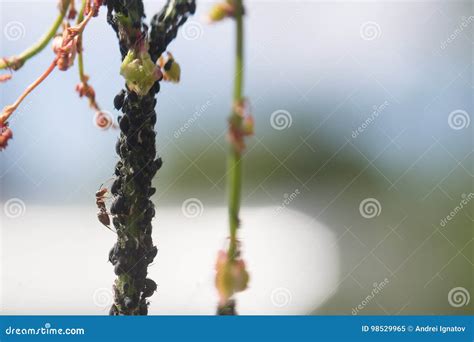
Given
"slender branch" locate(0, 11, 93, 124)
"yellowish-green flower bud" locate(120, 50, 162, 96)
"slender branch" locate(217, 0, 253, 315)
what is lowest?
"slender branch" locate(217, 0, 253, 315)

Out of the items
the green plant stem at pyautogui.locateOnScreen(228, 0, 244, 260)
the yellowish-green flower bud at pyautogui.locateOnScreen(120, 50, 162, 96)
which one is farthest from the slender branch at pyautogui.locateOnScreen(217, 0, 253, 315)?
the yellowish-green flower bud at pyautogui.locateOnScreen(120, 50, 162, 96)

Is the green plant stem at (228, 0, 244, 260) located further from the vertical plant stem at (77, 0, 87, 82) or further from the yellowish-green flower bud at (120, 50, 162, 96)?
the vertical plant stem at (77, 0, 87, 82)

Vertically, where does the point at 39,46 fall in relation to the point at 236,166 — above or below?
above

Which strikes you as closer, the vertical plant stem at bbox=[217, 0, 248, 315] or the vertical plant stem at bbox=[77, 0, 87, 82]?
the vertical plant stem at bbox=[217, 0, 248, 315]

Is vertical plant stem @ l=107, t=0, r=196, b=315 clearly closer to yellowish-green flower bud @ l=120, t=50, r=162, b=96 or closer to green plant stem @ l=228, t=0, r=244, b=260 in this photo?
yellowish-green flower bud @ l=120, t=50, r=162, b=96

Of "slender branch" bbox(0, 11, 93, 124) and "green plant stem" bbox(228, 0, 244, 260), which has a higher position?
"slender branch" bbox(0, 11, 93, 124)

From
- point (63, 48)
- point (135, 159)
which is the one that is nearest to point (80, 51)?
point (63, 48)

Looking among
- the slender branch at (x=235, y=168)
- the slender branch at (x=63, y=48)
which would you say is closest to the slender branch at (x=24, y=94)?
the slender branch at (x=63, y=48)

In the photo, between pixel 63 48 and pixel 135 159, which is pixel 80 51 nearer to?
pixel 63 48

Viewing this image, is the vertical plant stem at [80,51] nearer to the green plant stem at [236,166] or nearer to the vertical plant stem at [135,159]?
the vertical plant stem at [135,159]

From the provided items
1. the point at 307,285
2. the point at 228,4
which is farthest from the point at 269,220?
the point at 228,4

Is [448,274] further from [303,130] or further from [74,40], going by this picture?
[74,40]
